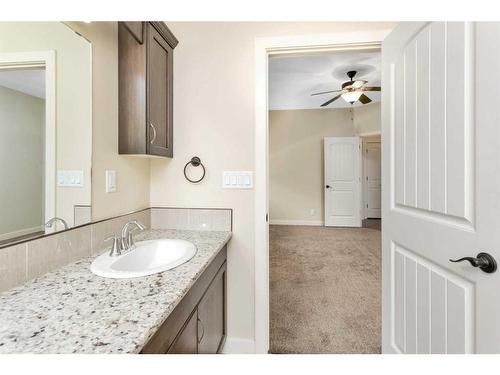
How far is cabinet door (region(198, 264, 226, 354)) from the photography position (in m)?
1.12

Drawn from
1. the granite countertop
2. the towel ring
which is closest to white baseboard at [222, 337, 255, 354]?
the granite countertop

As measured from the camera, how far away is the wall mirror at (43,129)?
84 centimetres

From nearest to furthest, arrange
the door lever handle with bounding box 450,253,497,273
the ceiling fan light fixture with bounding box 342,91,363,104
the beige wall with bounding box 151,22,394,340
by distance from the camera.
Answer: the door lever handle with bounding box 450,253,497,273 < the beige wall with bounding box 151,22,394,340 < the ceiling fan light fixture with bounding box 342,91,363,104

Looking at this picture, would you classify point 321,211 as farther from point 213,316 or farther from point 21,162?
point 21,162

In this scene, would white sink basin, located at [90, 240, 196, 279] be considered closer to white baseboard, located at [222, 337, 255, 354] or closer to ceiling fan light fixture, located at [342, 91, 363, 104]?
white baseboard, located at [222, 337, 255, 354]

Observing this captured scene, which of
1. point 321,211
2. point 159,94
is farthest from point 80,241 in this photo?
point 321,211

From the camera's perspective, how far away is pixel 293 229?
18.0ft

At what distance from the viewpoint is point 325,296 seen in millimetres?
2414

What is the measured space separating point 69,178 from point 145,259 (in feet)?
1.70

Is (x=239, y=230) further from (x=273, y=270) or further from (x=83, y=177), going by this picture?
(x=273, y=270)

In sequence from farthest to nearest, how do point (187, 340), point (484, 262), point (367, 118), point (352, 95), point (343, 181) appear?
point (343, 181) → point (367, 118) → point (352, 95) → point (187, 340) → point (484, 262)

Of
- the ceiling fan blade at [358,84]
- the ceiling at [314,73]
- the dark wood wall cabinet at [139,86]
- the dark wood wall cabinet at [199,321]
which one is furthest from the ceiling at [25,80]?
the ceiling fan blade at [358,84]

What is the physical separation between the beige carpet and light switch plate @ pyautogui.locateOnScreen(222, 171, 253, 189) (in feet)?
3.71

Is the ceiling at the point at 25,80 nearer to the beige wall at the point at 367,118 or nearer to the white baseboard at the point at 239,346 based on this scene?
the white baseboard at the point at 239,346
